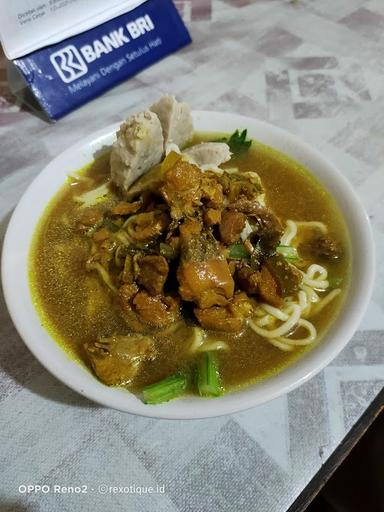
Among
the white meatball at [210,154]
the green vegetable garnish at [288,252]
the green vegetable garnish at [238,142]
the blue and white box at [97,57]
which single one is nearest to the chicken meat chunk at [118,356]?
the green vegetable garnish at [288,252]

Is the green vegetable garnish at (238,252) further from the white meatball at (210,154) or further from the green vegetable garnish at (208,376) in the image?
the white meatball at (210,154)

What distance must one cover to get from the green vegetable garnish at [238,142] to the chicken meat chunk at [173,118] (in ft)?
0.76

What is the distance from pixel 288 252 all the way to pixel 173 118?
990mm

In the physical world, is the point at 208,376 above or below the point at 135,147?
below

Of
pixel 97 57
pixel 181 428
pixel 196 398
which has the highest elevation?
pixel 97 57

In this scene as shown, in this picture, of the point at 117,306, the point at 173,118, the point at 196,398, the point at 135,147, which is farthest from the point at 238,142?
the point at 196,398

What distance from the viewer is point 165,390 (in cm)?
169

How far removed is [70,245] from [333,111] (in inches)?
86.3

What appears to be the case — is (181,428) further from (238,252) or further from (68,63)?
(68,63)

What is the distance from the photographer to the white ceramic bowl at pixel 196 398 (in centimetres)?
165

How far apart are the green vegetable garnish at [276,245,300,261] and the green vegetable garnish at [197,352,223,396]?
1.95ft

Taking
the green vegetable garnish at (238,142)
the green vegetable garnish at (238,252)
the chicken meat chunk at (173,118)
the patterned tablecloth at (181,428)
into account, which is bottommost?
the patterned tablecloth at (181,428)

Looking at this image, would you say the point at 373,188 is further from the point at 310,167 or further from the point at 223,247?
the point at 223,247

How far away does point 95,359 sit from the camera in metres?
1.76
